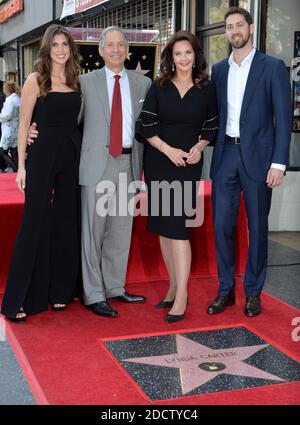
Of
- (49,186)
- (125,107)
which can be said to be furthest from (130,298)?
(125,107)

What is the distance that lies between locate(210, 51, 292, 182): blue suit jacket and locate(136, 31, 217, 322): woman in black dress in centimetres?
17

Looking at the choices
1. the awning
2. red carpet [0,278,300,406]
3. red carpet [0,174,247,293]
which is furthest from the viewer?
the awning

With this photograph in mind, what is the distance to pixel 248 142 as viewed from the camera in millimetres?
3389

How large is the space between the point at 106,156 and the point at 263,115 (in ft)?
2.97

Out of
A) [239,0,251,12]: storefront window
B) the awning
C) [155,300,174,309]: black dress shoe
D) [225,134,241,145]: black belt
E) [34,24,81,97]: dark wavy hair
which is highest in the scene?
the awning

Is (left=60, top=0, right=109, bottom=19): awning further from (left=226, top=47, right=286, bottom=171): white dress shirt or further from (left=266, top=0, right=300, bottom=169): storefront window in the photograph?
(left=226, top=47, right=286, bottom=171): white dress shirt

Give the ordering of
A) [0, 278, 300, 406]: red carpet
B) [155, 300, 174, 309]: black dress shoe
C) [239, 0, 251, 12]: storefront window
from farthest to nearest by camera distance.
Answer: [239, 0, 251, 12]: storefront window → [155, 300, 174, 309]: black dress shoe → [0, 278, 300, 406]: red carpet

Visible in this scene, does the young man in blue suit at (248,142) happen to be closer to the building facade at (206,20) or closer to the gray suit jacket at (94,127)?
the gray suit jacket at (94,127)

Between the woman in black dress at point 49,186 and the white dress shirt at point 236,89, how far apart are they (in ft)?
2.81

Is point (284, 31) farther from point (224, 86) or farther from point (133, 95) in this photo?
point (133, 95)

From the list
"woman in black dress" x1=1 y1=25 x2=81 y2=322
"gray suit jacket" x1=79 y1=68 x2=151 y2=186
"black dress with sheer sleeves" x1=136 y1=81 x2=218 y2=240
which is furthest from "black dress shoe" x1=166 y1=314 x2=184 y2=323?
"gray suit jacket" x1=79 y1=68 x2=151 y2=186

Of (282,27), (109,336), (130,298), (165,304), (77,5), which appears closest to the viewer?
(109,336)

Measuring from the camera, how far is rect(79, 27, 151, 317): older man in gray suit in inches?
133

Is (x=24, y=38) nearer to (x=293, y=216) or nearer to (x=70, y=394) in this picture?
(x=293, y=216)
